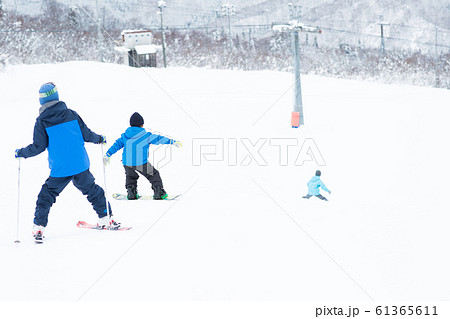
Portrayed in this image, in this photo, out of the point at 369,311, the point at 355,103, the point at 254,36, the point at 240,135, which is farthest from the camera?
the point at 254,36

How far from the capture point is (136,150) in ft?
21.6

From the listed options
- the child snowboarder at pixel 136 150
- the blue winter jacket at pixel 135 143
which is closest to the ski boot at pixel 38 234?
the child snowboarder at pixel 136 150

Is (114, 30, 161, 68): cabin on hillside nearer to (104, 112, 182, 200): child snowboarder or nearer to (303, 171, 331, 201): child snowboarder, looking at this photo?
(104, 112, 182, 200): child snowboarder

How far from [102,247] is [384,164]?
752cm

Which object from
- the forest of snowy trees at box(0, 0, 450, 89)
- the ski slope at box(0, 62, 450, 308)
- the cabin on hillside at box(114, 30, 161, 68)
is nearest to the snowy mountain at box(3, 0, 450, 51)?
the forest of snowy trees at box(0, 0, 450, 89)

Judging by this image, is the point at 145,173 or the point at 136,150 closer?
the point at 136,150

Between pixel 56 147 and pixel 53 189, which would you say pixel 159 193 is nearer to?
pixel 53 189

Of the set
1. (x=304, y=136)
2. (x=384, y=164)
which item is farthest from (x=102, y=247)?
(x=304, y=136)

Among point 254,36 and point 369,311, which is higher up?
point 254,36

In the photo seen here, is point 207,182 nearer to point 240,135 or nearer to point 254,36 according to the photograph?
point 240,135

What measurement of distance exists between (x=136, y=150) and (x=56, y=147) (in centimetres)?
188

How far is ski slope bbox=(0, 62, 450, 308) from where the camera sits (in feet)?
13.1

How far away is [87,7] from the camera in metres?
51.5

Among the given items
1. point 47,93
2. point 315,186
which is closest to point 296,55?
point 315,186
